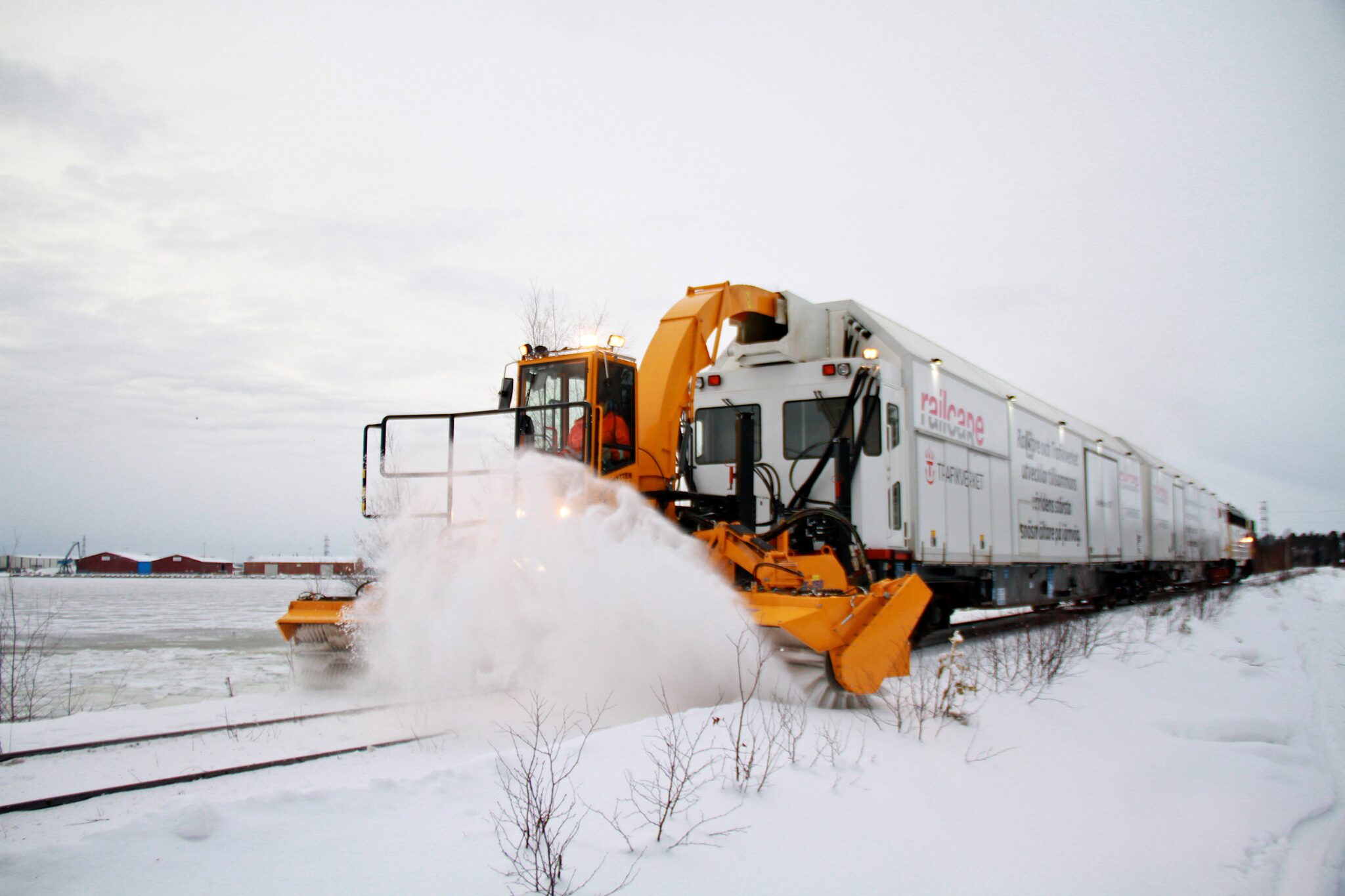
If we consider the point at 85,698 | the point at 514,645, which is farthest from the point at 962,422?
the point at 85,698

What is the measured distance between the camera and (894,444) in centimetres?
1019

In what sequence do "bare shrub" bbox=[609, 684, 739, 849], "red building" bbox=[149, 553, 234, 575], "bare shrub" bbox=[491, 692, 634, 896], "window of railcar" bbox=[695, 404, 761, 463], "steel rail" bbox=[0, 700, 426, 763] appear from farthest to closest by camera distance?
"red building" bbox=[149, 553, 234, 575]
"window of railcar" bbox=[695, 404, 761, 463]
"steel rail" bbox=[0, 700, 426, 763]
"bare shrub" bbox=[609, 684, 739, 849]
"bare shrub" bbox=[491, 692, 634, 896]

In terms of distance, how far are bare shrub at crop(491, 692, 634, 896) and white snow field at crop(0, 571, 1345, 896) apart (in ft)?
0.28

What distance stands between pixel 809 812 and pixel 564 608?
2.72m

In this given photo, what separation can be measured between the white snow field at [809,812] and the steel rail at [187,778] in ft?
0.28

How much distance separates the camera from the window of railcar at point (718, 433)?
36.1ft

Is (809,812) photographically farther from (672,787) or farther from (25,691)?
(25,691)

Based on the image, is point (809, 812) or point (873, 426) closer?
point (809, 812)

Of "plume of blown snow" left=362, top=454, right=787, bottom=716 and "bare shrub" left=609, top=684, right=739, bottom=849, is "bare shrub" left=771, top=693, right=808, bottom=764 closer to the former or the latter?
"plume of blown snow" left=362, top=454, right=787, bottom=716

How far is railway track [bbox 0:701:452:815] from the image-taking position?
5023mm

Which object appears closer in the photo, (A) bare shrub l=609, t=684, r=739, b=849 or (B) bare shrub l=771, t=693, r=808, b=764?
(A) bare shrub l=609, t=684, r=739, b=849

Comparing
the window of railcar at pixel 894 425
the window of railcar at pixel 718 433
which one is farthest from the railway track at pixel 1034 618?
the window of railcar at pixel 718 433

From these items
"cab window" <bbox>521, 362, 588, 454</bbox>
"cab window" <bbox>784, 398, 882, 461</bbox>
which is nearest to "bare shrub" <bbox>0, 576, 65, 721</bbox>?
"cab window" <bbox>521, 362, 588, 454</bbox>

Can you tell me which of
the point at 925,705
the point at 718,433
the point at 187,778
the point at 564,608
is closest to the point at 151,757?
the point at 187,778
